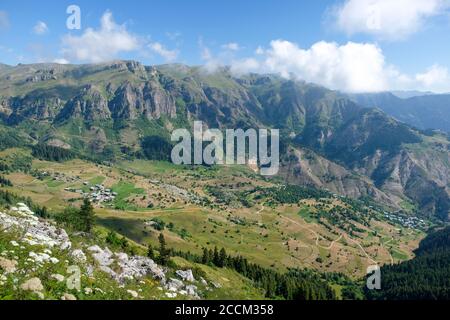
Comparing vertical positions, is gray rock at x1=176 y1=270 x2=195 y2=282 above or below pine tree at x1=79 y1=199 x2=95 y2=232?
below

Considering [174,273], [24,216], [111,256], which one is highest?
[24,216]

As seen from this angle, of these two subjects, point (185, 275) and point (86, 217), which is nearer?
point (185, 275)

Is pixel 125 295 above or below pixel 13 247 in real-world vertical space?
below

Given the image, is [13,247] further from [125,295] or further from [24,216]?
[24,216]

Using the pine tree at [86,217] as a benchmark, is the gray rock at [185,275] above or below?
below

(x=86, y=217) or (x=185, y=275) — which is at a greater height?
(x=86, y=217)

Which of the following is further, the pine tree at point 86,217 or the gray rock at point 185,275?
the pine tree at point 86,217

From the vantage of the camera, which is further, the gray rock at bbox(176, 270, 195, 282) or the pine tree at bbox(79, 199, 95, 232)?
the pine tree at bbox(79, 199, 95, 232)
